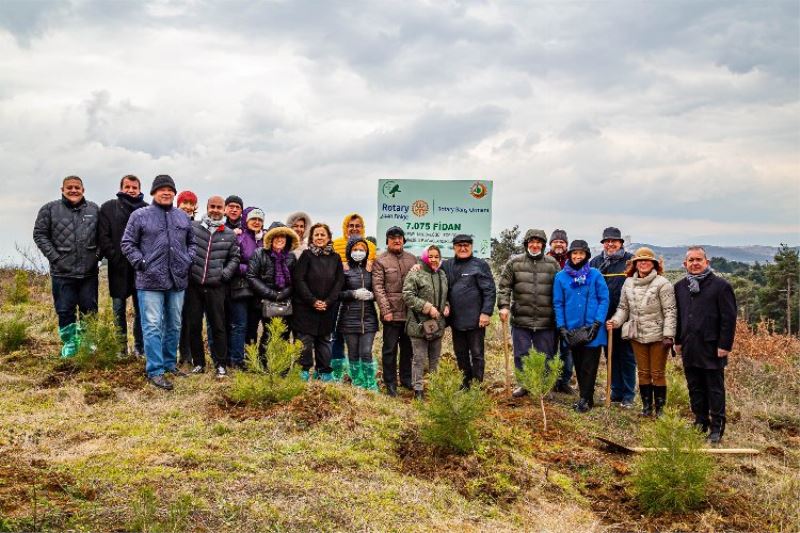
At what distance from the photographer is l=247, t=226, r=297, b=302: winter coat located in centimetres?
789

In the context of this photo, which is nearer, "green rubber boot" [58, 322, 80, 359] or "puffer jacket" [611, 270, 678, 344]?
"puffer jacket" [611, 270, 678, 344]

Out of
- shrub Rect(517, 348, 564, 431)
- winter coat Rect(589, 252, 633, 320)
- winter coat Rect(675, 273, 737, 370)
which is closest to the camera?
shrub Rect(517, 348, 564, 431)

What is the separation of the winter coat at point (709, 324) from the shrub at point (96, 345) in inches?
260

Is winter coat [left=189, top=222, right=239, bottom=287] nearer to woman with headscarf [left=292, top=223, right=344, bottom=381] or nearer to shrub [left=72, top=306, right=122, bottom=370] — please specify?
woman with headscarf [left=292, top=223, right=344, bottom=381]

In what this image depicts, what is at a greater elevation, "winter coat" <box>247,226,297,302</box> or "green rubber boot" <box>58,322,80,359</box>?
"winter coat" <box>247,226,297,302</box>

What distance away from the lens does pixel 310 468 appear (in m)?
5.03

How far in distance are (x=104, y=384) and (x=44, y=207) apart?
2385mm

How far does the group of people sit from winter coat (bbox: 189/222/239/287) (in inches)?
0.7

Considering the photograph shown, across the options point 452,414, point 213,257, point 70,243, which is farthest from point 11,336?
point 452,414

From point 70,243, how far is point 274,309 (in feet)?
8.55

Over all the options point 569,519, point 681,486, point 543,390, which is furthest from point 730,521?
point 543,390

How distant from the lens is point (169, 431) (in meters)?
5.72

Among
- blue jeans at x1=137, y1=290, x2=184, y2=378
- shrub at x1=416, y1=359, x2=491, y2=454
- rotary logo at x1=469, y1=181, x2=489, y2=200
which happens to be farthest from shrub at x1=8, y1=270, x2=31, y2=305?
shrub at x1=416, y1=359, x2=491, y2=454

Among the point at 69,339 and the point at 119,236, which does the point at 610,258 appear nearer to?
the point at 119,236
